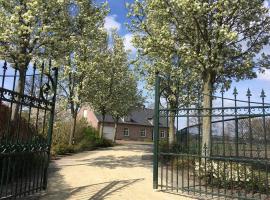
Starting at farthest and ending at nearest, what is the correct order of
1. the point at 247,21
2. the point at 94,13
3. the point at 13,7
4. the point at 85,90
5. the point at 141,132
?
the point at 141,132
the point at 85,90
the point at 94,13
the point at 247,21
the point at 13,7

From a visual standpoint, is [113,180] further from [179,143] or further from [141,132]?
[141,132]

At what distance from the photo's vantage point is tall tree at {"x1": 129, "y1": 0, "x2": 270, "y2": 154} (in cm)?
1205

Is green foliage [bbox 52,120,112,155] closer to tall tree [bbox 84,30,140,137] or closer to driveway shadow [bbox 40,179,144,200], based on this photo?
tall tree [bbox 84,30,140,137]

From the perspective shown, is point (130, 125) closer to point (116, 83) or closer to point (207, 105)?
point (116, 83)

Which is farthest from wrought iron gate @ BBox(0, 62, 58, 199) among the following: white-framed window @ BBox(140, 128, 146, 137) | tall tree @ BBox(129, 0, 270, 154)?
white-framed window @ BBox(140, 128, 146, 137)

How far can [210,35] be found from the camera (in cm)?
1262

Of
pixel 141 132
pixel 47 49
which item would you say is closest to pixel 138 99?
pixel 141 132

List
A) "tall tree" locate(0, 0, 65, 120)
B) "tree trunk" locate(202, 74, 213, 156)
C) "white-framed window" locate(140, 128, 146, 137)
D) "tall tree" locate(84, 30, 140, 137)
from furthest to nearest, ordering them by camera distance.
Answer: "white-framed window" locate(140, 128, 146, 137)
"tall tree" locate(84, 30, 140, 137)
"tree trunk" locate(202, 74, 213, 156)
"tall tree" locate(0, 0, 65, 120)

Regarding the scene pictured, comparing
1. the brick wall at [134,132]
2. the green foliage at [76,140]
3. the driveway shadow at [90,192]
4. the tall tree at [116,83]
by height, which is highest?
the tall tree at [116,83]

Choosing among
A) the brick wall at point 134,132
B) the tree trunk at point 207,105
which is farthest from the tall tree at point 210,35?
the brick wall at point 134,132

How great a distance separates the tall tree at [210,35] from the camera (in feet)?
39.5

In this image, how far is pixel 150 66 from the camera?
72.1 feet

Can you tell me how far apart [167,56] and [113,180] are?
5228 millimetres

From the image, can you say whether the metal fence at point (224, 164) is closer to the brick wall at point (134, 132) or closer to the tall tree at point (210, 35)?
the tall tree at point (210, 35)
